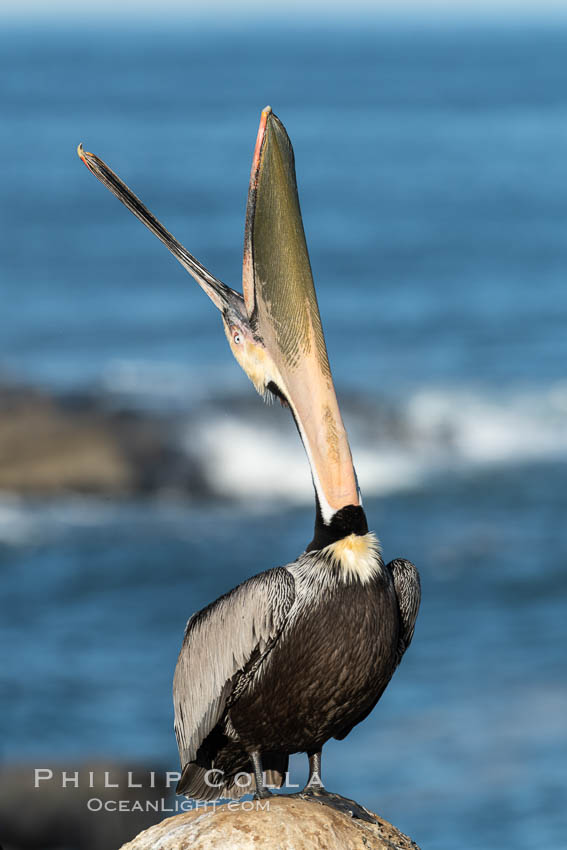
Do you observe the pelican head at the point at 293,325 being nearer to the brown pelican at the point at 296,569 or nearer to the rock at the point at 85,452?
the brown pelican at the point at 296,569

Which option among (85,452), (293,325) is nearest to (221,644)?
(293,325)

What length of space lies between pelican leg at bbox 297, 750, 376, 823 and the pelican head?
147 cm

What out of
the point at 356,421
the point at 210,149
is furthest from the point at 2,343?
the point at 210,149

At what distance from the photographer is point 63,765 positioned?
59.7ft

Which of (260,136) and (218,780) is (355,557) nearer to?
(218,780)

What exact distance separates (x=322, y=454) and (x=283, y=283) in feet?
3.12

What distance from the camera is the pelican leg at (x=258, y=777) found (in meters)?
8.67

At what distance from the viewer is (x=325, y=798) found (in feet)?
28.5

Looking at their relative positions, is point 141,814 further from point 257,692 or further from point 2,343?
point 2,343

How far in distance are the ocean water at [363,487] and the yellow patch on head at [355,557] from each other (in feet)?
37.0

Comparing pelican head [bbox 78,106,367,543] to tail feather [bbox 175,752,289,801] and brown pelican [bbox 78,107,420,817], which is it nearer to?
brown pelican [bbox 78,107,420,817]

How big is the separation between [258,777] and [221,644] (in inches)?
30.8

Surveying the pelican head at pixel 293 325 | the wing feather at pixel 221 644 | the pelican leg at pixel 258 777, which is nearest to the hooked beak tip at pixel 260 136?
the pelican head at pixel 293 325

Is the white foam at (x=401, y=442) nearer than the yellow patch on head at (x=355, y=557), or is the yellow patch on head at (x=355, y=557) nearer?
the yellow patch on head at (x=355, y=557)
